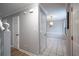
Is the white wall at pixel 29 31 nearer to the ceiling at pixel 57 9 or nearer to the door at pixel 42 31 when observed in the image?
the door at pixel 42 31

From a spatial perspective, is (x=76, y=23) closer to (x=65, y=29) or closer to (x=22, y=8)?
(x=65, y=29)

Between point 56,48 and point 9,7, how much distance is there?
0.97 metres

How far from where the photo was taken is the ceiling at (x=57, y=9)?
1.71 meters

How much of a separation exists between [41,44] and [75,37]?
1.74 ft

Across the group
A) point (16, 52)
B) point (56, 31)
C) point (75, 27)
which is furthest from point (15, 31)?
point (75, 27)

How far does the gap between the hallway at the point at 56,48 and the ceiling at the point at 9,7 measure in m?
0.69

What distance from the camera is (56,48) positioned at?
171 centimetres

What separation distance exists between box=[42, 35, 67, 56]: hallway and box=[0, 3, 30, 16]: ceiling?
A: 69 cm

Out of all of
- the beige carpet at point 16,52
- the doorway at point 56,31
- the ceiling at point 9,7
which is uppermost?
the ceiling at point 9,7

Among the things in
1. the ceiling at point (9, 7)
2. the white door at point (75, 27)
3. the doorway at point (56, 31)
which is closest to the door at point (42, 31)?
the doorway at point (56, 31)

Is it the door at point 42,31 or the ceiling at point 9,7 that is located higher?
the ceiling at point 9,7

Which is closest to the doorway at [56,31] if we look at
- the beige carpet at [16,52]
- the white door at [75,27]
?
the white door at [75,27]

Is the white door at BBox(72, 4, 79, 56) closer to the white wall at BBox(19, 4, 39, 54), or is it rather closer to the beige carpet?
the white wall at BBox(19, 4, 39, 54)

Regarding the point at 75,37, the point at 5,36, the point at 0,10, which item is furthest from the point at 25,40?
the point at 75,37
